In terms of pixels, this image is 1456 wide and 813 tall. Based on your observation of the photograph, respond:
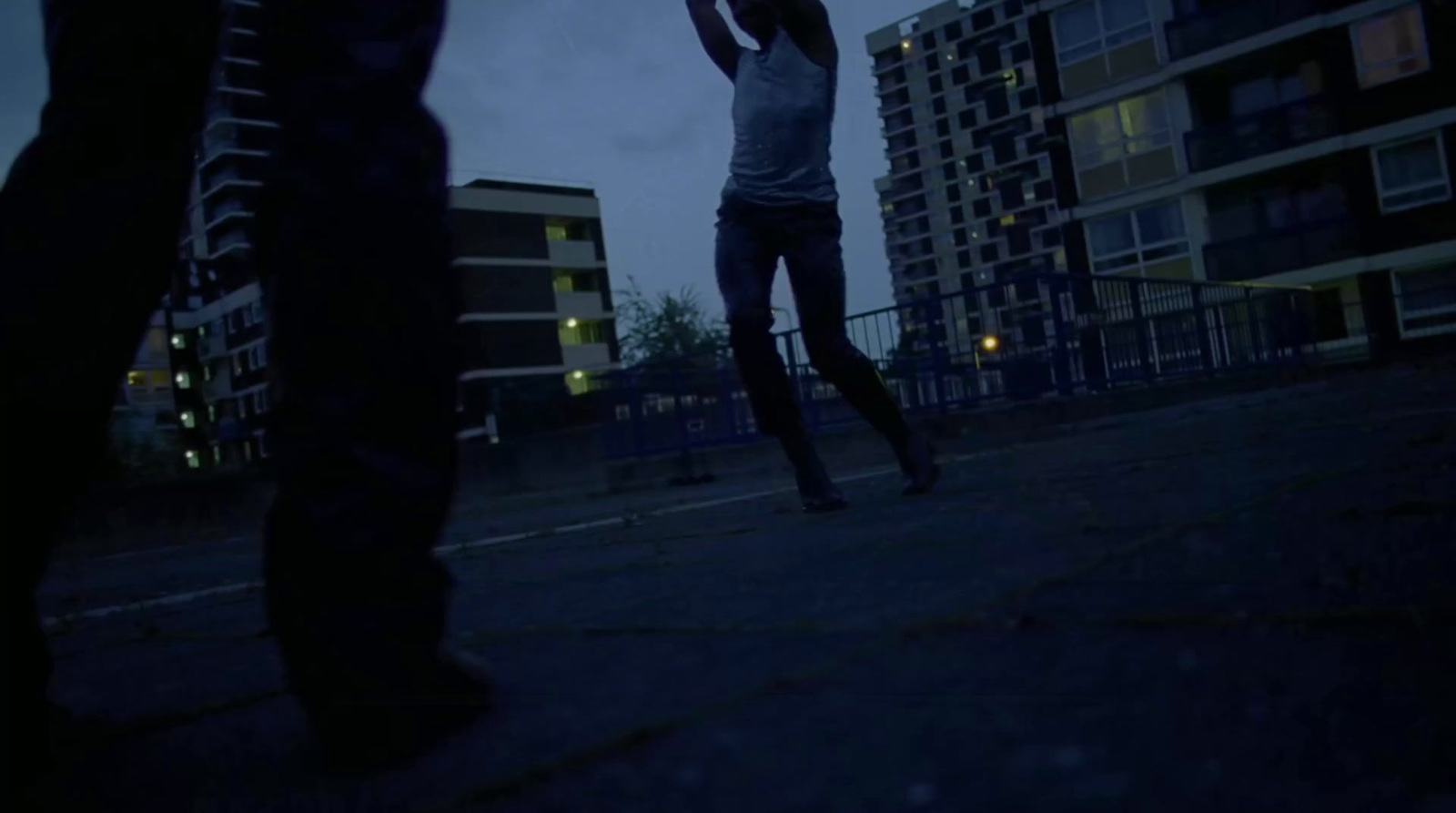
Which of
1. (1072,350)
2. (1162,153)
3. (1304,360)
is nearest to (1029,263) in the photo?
(1162,153)

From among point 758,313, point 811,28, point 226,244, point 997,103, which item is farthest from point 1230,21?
point 997,103

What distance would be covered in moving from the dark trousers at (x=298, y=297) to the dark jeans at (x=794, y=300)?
2322 mm

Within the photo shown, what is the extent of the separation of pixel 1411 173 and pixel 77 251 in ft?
103

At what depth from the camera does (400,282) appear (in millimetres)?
1173

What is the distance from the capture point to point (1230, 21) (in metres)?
29.2

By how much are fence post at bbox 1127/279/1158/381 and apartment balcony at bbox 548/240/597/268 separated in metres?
55.4

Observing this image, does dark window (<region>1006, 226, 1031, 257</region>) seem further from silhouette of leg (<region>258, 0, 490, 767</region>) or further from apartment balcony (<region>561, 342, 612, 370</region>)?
silhouette of leg (<region>258, 0, 490, 767</region>)

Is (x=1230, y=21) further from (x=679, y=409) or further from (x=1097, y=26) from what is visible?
(x=679, y=409)

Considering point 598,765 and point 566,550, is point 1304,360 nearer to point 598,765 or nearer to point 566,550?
point 566,550

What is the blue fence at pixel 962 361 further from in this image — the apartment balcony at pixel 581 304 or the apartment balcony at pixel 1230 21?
the apartment balcony at pixel 581 304

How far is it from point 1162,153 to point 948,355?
23.3m

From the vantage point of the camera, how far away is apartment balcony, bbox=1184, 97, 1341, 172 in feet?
91.9

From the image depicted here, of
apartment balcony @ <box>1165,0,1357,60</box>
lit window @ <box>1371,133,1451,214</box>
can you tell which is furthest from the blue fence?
apartment balcony @ <box>1165,0,1357,60</box>

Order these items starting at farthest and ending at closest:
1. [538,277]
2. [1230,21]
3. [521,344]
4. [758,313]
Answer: [538,277]
[521,344]
[1230,21]
[758,313]
